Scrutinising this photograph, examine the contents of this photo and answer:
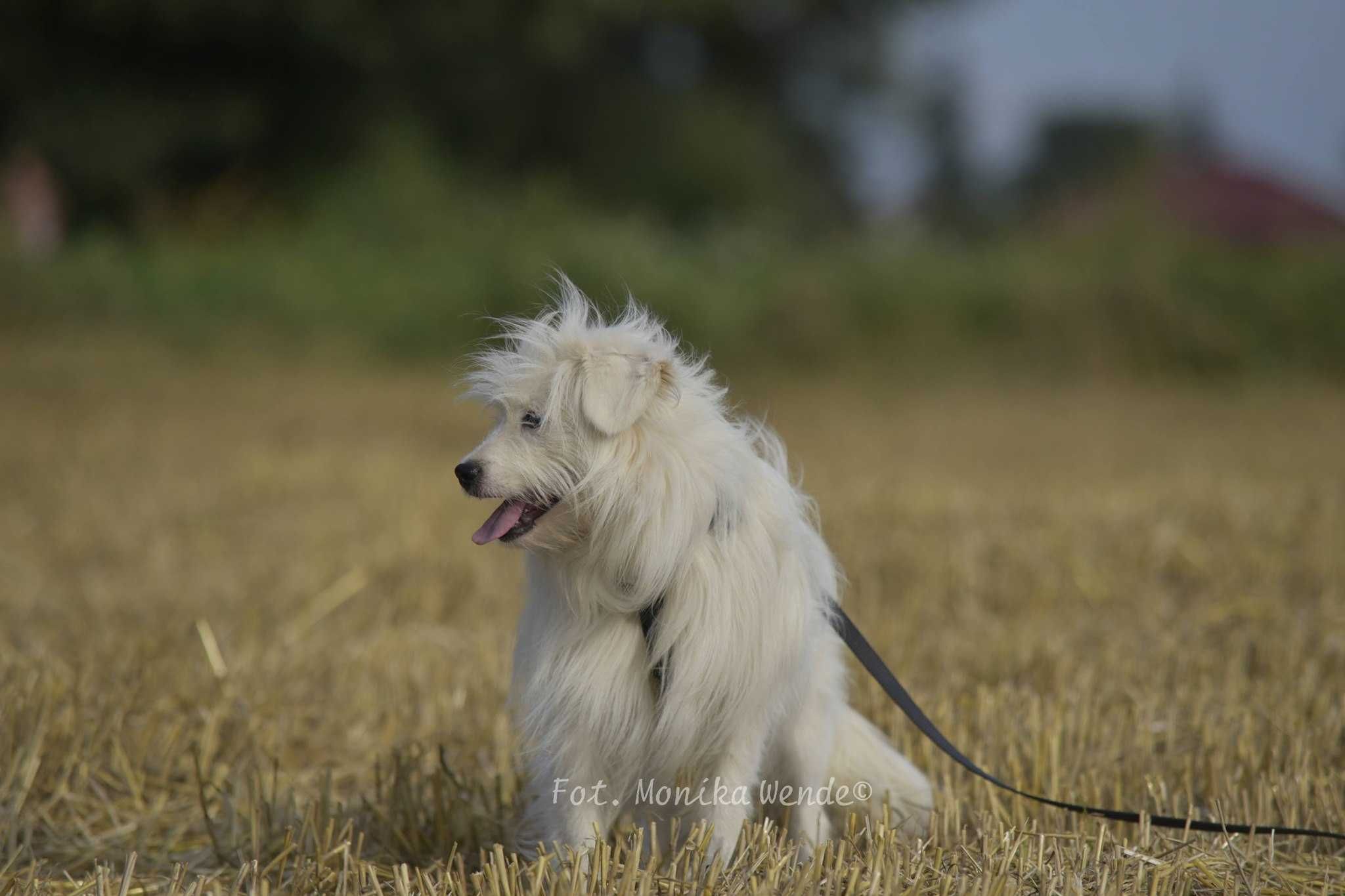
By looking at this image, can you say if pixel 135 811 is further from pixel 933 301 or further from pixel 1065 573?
pixel 933 301

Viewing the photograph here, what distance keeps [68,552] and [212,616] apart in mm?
1988

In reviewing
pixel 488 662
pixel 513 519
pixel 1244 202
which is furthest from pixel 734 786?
pixel 1244 202

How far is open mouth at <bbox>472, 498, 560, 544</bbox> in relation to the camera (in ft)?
8.75

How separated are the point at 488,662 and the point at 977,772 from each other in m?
2.37

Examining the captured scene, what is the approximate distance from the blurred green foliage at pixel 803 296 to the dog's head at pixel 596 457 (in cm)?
1241

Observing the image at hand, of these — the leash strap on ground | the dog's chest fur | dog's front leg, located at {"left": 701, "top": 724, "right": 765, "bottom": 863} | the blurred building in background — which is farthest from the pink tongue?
the blurred building in background

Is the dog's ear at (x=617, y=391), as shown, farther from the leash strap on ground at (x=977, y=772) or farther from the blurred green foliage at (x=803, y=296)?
the blurred green foliage at (x=803, y=296)

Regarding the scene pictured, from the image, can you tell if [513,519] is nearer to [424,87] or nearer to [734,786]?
[734,786]

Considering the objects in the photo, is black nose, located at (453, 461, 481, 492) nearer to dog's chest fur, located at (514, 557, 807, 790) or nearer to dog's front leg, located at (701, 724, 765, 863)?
dog's chest fur, located at (514, 557, 807, 790)

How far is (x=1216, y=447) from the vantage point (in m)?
11.3

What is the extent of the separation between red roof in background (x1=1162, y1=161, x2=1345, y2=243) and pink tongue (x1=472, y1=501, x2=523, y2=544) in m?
37.1

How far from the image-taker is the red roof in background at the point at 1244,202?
37.9 metres

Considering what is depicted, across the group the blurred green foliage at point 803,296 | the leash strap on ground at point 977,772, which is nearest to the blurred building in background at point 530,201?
the blurred green foliage at point 803,296

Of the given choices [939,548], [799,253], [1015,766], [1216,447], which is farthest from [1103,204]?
[1015,766]
